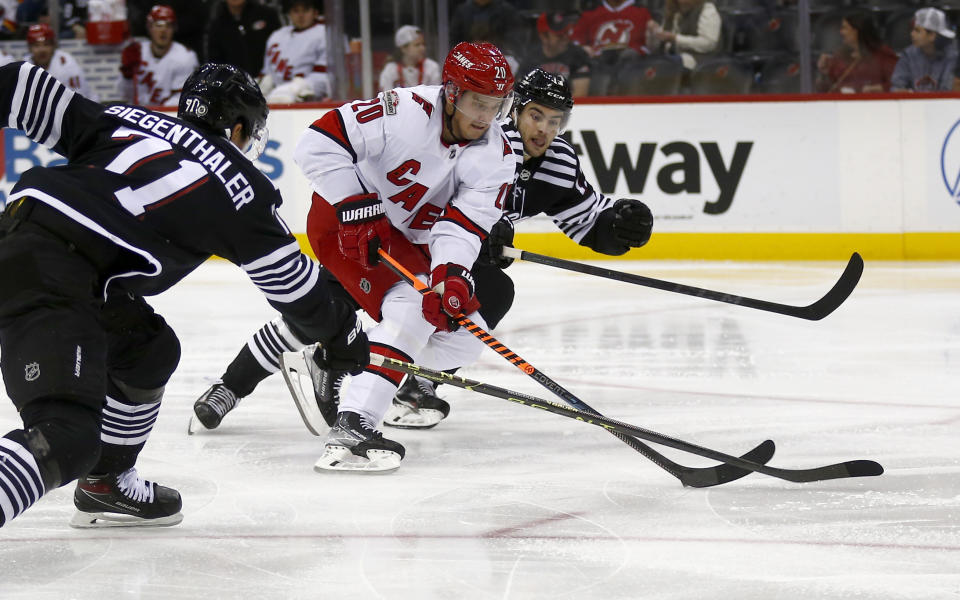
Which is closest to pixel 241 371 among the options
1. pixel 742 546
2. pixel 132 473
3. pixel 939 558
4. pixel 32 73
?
pixel 132 473

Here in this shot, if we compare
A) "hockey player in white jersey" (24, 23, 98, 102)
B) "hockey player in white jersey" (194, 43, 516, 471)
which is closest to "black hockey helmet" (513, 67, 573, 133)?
"hockey player in white jersey" (194, 43, 516, 471)

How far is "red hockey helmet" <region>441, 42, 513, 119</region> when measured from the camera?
9.04 ft

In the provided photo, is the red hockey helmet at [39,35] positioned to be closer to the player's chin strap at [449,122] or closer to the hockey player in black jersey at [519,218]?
the hockey player in black jersey at [519,218]

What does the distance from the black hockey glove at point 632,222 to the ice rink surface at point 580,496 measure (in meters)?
0.47

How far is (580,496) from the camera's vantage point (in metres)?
2.56

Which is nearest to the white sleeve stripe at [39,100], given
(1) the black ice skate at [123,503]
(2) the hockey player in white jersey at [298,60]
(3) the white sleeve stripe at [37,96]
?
(3) the white sleeve stripe at [37,96]

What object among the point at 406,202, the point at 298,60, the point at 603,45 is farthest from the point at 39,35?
the point at 406,202

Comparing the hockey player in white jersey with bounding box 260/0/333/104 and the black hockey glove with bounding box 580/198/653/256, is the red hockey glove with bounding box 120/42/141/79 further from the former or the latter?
the black hockey glove with bounding box 580/198/653/256

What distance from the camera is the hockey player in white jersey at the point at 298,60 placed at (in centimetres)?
685

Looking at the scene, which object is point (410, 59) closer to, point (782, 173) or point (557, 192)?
point (782, 173)

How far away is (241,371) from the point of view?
318cm

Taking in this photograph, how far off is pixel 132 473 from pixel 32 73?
2.52 ft

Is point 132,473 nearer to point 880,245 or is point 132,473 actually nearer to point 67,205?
point 67,205

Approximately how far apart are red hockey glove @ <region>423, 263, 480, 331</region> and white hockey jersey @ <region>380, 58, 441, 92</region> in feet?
13.1
